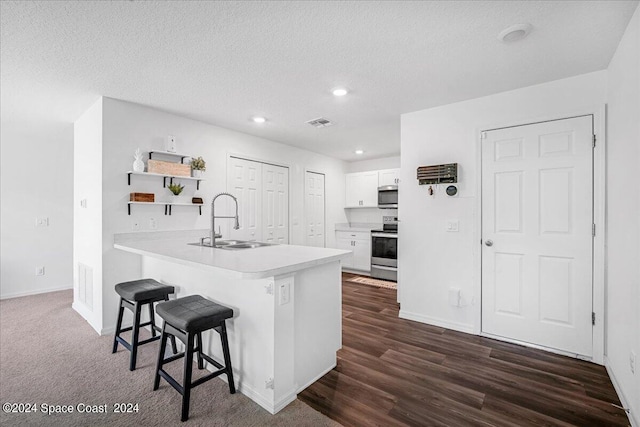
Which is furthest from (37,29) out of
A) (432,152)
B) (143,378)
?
(432,152)

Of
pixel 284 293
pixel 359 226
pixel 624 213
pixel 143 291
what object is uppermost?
pixel 624 213

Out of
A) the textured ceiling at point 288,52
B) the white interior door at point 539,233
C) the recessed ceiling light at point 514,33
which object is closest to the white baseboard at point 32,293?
the textured ceiling at point 288,52

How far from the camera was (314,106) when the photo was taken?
127 inches

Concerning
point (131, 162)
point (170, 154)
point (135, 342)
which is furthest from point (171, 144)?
point (135, 342)

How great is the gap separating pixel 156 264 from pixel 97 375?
1014 mm

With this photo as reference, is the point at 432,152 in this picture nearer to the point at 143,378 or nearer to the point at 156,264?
the point at 156,264

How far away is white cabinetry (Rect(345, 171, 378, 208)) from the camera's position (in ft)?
19.9

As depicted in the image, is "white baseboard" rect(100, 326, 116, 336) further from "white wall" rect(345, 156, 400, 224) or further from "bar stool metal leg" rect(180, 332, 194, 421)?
"white wall" rect(345, 156, 400, 224)

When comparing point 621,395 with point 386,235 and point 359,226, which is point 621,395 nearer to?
point 386,235

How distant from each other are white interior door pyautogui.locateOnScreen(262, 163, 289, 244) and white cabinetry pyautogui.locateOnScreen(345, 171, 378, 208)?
1.86 meters

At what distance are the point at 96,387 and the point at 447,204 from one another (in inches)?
133

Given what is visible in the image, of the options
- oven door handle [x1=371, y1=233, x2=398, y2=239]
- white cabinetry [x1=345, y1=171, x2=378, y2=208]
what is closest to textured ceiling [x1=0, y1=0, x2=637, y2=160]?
oven door handle [x1=371, y1=233, x2=398, y2=239]

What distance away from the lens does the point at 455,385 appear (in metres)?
2.09

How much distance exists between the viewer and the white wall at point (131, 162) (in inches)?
117
